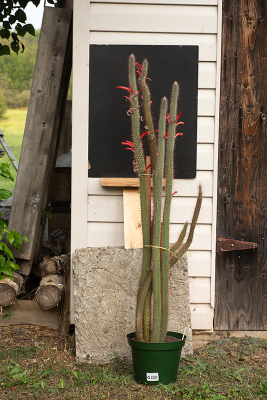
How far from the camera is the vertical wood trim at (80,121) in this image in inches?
113

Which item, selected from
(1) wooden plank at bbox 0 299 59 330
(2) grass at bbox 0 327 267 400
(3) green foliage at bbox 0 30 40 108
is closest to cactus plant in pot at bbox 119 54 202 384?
(2) grass at bbox 0 327 267 400

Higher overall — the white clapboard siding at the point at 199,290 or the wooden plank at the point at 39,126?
the wooden plank at the point at 39,126

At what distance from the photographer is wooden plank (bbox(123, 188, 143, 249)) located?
9.37 ft

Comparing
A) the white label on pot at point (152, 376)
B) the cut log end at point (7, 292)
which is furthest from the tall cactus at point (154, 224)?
the cut log end at point (7, 292)

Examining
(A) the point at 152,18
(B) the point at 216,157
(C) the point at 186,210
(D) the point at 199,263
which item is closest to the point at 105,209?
(C) the point at 186,210

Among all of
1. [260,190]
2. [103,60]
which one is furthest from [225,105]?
[103,60]

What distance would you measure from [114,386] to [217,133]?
6.37 feet

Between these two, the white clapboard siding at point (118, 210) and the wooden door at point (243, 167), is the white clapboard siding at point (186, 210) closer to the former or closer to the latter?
the white clapboard siding at point (118, 210)

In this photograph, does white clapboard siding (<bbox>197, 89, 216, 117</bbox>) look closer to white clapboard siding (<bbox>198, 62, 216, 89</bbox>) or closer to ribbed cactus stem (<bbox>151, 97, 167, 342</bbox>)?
white clapboard siding (<bbox>198, 62, 216, 89</bbox>)

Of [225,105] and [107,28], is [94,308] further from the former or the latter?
[107,28]

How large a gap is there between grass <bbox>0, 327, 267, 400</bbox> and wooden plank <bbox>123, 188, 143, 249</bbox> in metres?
0.84

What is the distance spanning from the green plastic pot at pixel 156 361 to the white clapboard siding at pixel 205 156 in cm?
134

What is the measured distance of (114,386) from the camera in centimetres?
236

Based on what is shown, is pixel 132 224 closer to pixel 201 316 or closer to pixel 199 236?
pixel 199 236
